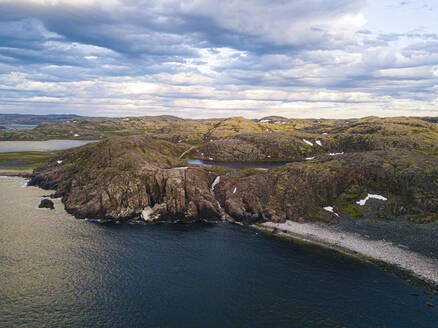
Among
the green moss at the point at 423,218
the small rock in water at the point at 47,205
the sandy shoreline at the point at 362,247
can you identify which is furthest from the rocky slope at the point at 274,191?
the sandy shoreline at the point at 362,247

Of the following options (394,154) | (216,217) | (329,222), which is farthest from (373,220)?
(216,217)

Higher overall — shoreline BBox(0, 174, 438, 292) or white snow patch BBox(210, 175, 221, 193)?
white snow patch BBox(210, 175, 221, 193)

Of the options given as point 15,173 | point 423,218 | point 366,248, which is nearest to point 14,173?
point 15,173

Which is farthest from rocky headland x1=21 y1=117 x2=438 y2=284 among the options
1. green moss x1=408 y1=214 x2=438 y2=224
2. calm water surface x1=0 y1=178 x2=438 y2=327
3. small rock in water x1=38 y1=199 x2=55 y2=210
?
calm water surface x1=0 y1=178 x2=438 y2=327

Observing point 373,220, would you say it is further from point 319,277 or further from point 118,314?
point 118,314

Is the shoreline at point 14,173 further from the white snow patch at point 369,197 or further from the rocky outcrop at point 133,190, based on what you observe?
the white snow patch at point 369,197

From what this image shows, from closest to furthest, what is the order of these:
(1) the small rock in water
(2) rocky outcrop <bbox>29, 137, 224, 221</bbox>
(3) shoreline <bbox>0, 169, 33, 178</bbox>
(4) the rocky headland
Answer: (4) the rocky headland
(2) rocky outcrop <bbox>29, 137, 224, 221</bbox>
(1) the small rock in water
(3) shoreline <bbox>0, 169, 33, 178</bbox>

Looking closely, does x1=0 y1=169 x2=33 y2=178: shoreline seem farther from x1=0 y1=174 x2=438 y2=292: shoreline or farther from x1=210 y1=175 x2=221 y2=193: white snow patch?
x1=0 y1=174 x2=438 y2=292: shoreline

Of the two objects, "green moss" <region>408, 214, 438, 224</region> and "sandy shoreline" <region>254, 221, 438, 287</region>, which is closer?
"sandy shoreline" <region>254, 221, 438, 287</region>
